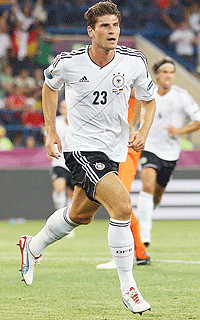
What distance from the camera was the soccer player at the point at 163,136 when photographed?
26.8 ft

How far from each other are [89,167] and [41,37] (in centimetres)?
1340

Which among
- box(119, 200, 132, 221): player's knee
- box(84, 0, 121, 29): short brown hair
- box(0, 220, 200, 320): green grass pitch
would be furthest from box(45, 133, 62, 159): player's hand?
box(0, 220, 200, 320): green grass pitch

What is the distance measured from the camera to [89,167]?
15.8 ft

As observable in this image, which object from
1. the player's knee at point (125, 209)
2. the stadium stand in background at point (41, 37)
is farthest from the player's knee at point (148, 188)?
the stadium stand in background at point (41, 37)

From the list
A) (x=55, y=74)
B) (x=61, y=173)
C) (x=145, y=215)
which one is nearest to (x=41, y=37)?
(x=61, y=173)

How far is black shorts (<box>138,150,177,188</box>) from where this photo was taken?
27.4 ft

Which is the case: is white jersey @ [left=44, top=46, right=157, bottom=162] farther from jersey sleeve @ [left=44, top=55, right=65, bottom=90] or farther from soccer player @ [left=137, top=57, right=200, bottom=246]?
soccer player @ [left=137, top=57, right=200, bottom=246]

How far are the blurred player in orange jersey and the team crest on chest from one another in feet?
5.02

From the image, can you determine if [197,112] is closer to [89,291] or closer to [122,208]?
[89,291]

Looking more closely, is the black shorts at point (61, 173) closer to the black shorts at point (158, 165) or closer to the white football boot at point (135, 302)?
the black shorts at point (158, 165)

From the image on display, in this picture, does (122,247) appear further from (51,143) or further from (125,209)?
(51,143)

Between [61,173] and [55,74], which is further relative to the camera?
[61,173]

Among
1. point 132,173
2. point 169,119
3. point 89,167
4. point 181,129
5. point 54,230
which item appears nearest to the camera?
point 89,167

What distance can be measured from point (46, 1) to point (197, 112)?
35.9ft
